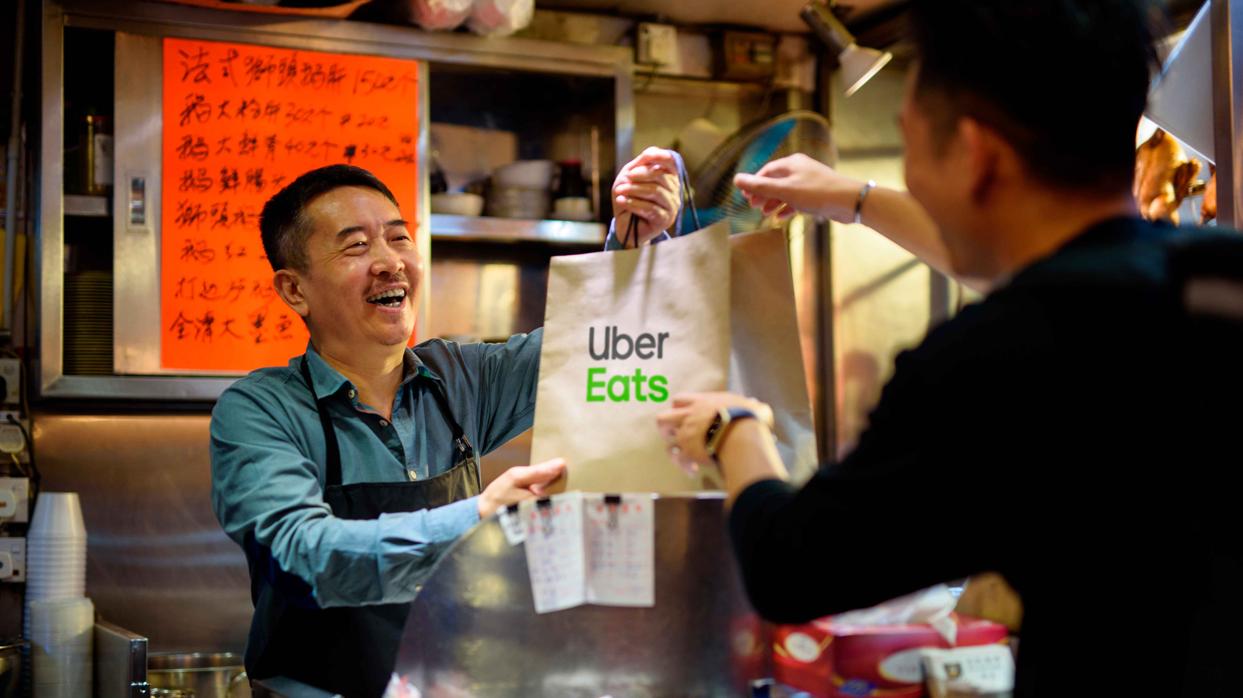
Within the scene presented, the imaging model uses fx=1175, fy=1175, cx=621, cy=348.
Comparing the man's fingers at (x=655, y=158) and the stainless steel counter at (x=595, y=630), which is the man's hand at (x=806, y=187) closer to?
the man's fingers at (x=655, y=158)

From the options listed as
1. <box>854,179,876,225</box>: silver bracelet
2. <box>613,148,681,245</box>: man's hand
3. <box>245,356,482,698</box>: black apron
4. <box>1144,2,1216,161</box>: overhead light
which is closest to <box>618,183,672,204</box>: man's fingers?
<box>613,148,681,245</box>: man's hand

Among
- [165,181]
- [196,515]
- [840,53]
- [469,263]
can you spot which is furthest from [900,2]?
[196,515]

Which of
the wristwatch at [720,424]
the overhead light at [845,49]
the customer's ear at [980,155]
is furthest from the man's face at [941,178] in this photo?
the overhead light at [845,49]

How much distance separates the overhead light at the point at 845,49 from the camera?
3.27 metres

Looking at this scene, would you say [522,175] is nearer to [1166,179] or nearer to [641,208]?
[1166,179]

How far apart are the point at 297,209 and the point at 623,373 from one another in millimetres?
869

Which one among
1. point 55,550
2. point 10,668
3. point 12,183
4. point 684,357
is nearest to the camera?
point 684,357

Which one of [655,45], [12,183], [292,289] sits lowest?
[292,289]

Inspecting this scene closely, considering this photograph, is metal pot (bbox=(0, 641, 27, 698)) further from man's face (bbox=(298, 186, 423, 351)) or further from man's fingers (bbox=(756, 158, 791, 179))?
man's fingers (bbox=(756, 158, 791, 179))

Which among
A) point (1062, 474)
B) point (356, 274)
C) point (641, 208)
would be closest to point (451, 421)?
point (356, 274)

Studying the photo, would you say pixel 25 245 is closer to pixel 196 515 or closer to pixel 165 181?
pixel 165 181

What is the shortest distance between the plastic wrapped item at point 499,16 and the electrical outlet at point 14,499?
5.72ft

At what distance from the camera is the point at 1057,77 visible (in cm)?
95

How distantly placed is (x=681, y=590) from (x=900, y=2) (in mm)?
2775
